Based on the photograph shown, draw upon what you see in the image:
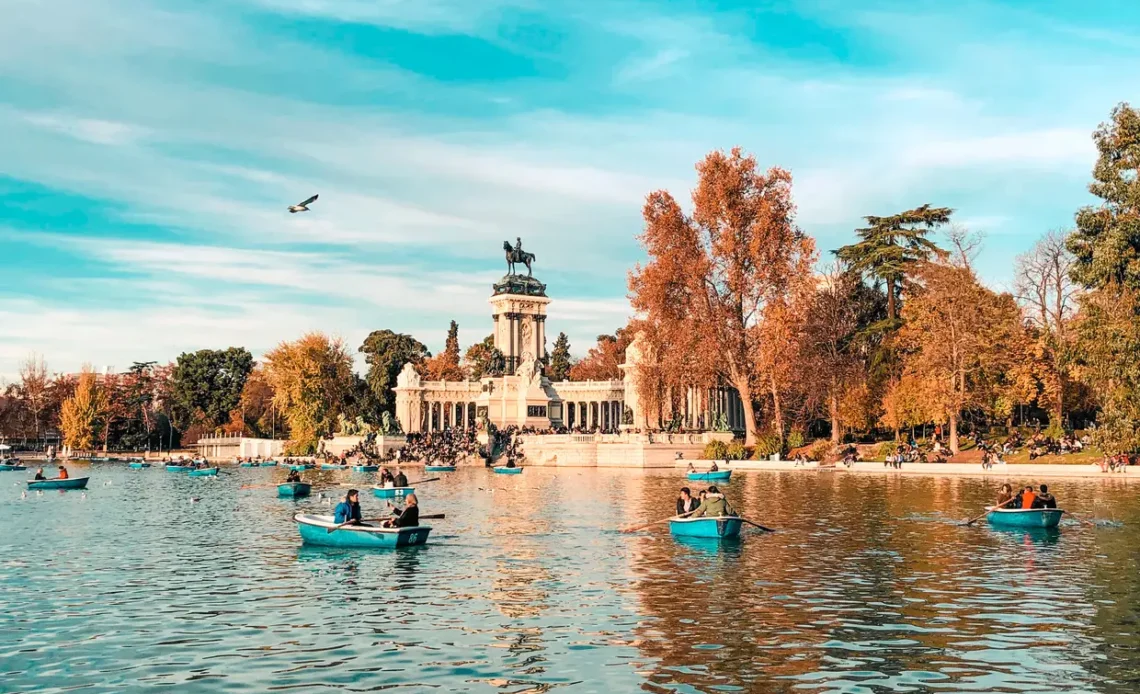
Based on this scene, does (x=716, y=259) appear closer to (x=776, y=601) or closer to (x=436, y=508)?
(x=436, y=508)

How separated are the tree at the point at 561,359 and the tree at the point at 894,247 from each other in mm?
54624

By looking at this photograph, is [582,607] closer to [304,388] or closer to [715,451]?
[715,451]

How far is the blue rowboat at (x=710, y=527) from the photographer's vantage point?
2883 cm

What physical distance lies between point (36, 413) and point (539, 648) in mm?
131686

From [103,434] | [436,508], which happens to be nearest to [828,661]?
[436,508]

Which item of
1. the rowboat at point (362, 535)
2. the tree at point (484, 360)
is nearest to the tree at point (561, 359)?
the tree at point (484, 360)

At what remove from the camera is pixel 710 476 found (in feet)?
185

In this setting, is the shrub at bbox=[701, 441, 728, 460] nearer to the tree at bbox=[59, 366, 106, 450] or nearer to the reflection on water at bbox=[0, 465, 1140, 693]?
the reflection on water at bbox=[0, 465, 1140, 693]

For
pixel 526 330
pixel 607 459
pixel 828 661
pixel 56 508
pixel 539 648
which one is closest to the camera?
pixel 828 661

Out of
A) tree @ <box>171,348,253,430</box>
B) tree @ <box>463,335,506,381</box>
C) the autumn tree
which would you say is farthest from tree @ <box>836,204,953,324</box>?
tree @ <box>171,348,253,430</box>

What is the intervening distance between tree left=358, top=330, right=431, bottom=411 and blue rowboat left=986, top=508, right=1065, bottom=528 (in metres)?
92.2

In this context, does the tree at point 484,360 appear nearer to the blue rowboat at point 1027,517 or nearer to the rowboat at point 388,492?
the rowboat at point 388,492

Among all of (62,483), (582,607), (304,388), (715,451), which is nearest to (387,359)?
(304,388)

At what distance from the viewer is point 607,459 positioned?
77.8m
